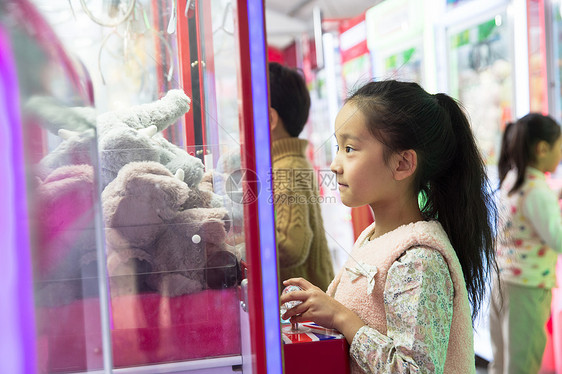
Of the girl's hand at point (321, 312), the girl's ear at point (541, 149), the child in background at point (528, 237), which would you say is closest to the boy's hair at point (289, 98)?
the girl's hand at point (321, 312)

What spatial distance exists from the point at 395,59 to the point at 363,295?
10.6 ft

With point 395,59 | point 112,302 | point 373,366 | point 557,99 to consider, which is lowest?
point 373,366

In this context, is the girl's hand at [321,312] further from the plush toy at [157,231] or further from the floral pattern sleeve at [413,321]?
the plush toy at [157,231]

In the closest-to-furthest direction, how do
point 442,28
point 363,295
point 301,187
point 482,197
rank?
1. point 363,295
2. point 482,197
3. point 301,187
4. point 442,28

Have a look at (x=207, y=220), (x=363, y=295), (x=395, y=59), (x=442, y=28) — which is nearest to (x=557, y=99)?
(x=442, y=28)

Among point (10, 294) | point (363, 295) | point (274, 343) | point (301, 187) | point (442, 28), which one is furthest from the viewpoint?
point (442, 28)

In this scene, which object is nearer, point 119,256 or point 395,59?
point 119,256

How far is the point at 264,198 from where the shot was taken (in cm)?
77

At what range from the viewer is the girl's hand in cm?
92

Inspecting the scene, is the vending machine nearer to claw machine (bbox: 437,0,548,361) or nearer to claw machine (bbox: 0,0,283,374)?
claw machine (bbox: 437,0,548,361)

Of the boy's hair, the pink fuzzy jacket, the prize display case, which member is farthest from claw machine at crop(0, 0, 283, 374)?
the prize display case

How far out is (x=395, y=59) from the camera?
3.91 m

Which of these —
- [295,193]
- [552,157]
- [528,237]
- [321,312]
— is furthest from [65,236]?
[552,157]

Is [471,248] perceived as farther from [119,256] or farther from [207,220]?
[119,256]
